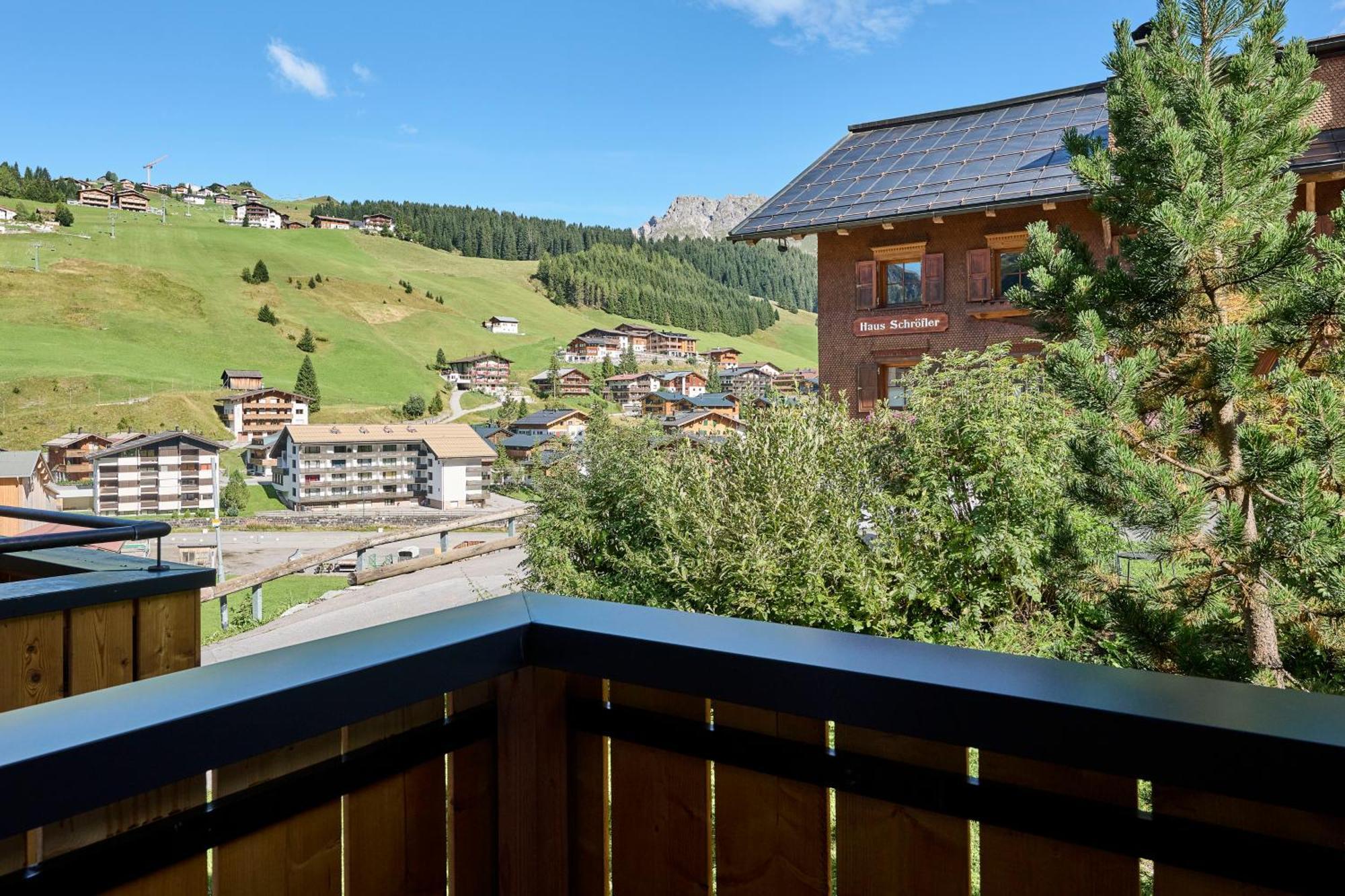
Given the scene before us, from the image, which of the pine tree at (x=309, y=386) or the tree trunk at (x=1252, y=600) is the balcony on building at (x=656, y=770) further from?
the pine tree at (x=309, y=386)

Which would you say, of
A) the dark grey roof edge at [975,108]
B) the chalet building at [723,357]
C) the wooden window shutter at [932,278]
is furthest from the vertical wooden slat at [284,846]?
the chalet building at [723,357]

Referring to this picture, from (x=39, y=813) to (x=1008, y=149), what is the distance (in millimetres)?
13555

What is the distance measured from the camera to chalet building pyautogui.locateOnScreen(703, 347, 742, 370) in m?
54.1

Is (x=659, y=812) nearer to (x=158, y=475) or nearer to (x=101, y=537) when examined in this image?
(x=101, y=537)

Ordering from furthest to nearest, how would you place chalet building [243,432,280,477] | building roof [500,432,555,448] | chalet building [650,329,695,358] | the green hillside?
chalet building [650,329,695,358], chalet building [243,432,280,477], the green hillside, building roof [500,432,555,448]

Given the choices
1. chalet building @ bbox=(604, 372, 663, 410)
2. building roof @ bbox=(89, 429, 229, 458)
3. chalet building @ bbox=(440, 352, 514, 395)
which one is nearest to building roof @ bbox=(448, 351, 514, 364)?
chalet building @ bbox=(440, 352, 514, 395)

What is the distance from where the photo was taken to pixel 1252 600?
4.30m

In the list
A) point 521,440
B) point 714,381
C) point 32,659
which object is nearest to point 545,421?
point 521,440

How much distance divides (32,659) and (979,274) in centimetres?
1199

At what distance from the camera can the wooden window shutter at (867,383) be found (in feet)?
40.7

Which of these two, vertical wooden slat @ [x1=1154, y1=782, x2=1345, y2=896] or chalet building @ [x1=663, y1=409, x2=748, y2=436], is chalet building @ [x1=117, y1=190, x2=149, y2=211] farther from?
vertical wooden slat @ [x1=1154, y1=782, x2=1345, y2=896]

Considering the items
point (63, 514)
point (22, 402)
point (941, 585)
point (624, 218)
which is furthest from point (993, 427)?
point (624, 218)

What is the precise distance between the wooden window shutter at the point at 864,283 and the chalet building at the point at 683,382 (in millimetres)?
25175

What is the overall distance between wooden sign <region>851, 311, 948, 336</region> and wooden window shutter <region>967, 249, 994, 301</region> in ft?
1.67
